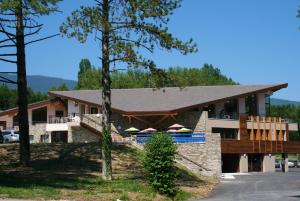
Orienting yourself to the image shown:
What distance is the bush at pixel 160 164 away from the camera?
24000 mm

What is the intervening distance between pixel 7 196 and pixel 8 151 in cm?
1420

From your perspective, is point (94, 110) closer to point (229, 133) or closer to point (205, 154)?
point (229, 133)

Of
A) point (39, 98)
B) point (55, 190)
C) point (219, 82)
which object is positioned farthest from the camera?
point (39, 98)

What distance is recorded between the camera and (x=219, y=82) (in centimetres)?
10219

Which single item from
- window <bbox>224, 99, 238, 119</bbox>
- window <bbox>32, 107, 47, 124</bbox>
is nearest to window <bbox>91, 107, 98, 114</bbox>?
window <bbox>32, 107, 47, 124</bbox>

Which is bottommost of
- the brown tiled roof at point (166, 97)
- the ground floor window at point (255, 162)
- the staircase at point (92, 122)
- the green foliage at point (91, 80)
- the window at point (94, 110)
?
the ground floor window at point (255, 162)

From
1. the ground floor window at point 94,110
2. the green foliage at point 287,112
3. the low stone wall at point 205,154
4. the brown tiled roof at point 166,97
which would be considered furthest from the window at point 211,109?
the green foliage at point 287,112

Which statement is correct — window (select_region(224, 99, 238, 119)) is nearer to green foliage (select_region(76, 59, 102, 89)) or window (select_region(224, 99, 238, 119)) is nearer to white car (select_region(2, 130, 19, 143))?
white car (select_region(2, 130, 19, 143))

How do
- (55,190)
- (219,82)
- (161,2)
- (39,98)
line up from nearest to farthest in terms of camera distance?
(55,190) → (161,2) → (219,82) → (39,98)

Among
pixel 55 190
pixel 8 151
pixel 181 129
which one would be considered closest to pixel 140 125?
pixel 181 129

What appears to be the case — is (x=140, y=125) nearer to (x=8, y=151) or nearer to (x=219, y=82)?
(x=8, y=151)

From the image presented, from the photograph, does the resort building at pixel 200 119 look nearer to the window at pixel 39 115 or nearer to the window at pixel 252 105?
the window at pixel 252 105

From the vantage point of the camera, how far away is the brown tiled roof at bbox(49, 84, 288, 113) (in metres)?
49.8

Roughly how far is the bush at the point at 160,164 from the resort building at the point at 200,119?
22.6 meters
